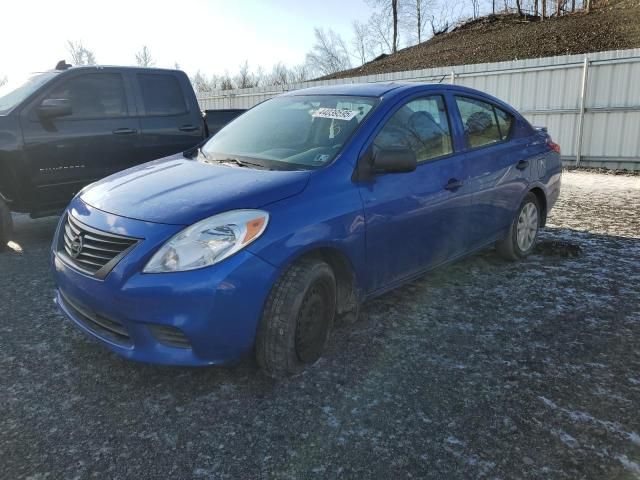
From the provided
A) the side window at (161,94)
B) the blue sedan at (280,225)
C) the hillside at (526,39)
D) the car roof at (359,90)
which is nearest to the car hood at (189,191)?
the blue sedan at (280,225)

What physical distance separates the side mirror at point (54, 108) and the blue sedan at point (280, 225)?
7.10 ft

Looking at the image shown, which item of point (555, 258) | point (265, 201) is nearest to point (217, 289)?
point (265, 201)

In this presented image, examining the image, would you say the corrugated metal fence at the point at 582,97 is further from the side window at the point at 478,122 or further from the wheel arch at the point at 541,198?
the side window at the point at 478,122

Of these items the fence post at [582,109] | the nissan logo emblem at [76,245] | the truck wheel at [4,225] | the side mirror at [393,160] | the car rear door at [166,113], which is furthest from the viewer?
the fence post at [582,109]

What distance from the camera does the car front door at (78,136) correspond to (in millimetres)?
5188

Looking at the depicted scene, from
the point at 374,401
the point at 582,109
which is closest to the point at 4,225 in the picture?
the point at 374,401

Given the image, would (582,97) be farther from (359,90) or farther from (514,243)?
(359,90)

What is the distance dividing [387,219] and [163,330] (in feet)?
4.79

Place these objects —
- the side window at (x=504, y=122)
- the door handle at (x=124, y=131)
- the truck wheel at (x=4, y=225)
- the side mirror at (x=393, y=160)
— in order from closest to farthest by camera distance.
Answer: the side mirror at (x=393, y=160) < the side window at (x=504, y=122) < the truck wheel at (x=4, y=225) < the door handle at (x=124, y=131)

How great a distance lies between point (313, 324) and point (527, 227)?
2946 mm

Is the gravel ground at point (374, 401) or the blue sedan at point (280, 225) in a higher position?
the blue sedan at point (280, 225)

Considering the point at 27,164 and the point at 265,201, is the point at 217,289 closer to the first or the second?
the point at 265,201

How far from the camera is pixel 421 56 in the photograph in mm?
26547

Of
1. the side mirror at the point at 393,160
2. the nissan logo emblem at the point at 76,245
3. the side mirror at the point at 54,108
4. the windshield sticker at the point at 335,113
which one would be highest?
the side mirror at the point at 54,108
